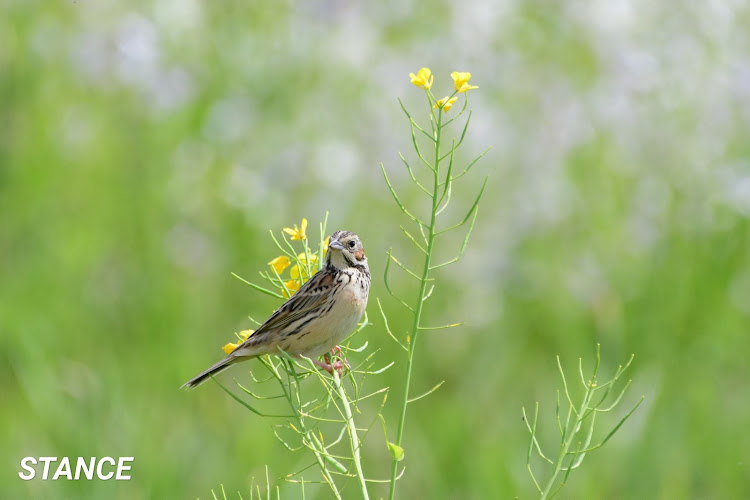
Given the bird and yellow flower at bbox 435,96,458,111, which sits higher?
the bird

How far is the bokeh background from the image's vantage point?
4.84 meters

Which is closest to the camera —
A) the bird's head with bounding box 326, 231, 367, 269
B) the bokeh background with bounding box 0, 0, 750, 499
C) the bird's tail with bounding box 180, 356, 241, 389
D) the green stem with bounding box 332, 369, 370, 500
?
the green stem with bounding box 332, 369, 370, 500

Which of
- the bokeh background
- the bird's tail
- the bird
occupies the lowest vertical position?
the bird's tail

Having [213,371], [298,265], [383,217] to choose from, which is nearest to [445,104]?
[298,265]

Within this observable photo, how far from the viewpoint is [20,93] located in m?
5.49

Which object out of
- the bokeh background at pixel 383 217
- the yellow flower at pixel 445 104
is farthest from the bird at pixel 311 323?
the bokeh background at pixel 383 217

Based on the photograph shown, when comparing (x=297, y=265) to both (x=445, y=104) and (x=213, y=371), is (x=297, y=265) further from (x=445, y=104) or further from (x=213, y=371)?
(x=445, y=104)

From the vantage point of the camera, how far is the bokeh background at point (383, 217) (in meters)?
4.84

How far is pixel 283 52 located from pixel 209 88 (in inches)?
20.5

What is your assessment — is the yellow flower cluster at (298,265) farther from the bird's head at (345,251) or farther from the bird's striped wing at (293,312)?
the bird's head at (345,251)

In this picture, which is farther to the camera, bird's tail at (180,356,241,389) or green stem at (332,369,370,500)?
bird's tail at (180,356,241,389)

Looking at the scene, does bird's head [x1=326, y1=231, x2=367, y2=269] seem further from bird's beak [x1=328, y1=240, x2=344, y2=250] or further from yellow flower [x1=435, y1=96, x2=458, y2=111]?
yellow flower [x1=435, y1=96, x2=458, y2=111]

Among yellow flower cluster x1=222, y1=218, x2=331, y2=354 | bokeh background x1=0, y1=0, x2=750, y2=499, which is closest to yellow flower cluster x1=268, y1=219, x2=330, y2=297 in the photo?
yellow flower cluster x1=222, y1=218, x2=331, y2=354

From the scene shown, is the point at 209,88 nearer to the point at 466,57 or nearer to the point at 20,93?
the point at 20,93
